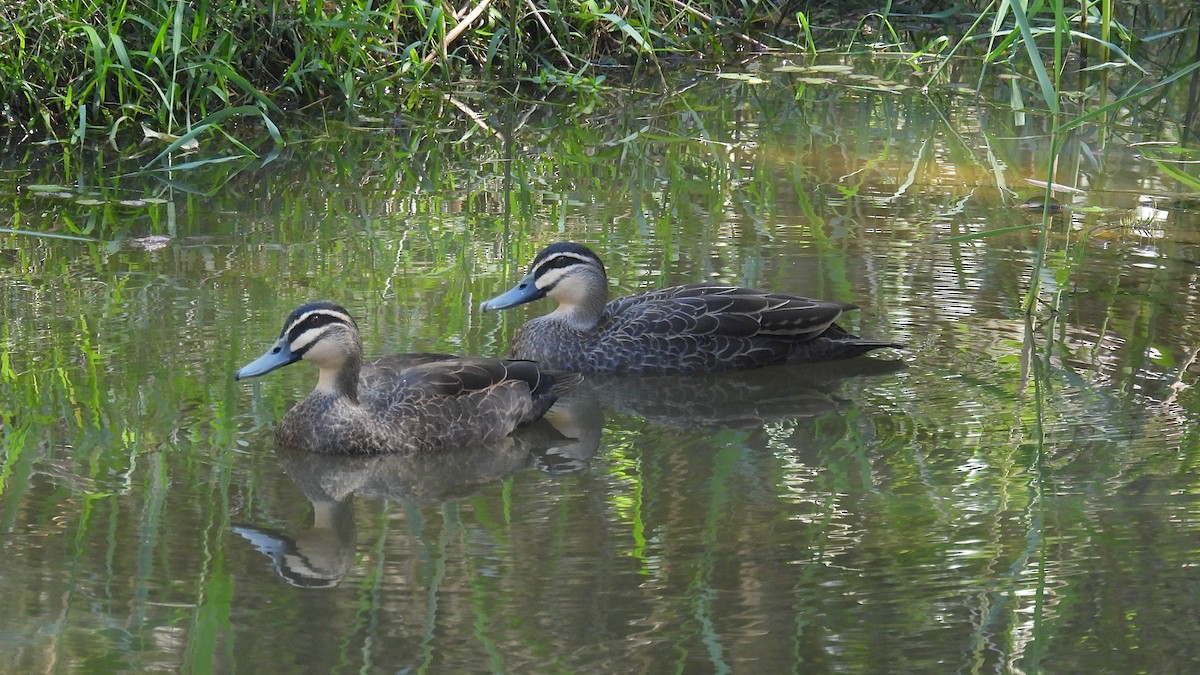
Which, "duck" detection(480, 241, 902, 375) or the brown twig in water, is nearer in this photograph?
"duck" detection(480, 241, 902, 375)

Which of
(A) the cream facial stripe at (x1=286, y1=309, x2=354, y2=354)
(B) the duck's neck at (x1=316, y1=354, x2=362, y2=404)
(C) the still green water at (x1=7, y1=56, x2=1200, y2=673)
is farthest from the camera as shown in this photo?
(B) the duck's neck at (x1=316, y1=354, x2=362, y2=404)

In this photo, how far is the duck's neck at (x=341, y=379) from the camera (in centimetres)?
709

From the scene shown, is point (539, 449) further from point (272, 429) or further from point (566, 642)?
point (566, 642)

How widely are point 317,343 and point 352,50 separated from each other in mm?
6336

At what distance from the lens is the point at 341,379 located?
23.4 feet

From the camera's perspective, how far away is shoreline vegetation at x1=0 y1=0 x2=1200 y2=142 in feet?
39.4

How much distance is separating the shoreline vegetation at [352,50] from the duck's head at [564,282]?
10.4 feet

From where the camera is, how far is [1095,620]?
5410mm

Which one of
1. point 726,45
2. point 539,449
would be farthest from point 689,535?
point 726,45

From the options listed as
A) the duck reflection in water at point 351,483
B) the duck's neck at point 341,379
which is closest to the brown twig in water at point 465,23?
the duck reflection in water at point 351,483

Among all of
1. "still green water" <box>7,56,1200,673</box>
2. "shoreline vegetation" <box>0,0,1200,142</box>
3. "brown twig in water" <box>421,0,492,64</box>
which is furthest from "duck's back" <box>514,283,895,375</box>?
"brown twig in water" <box>421,0,492,64</box>

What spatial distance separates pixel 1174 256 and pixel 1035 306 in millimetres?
1263

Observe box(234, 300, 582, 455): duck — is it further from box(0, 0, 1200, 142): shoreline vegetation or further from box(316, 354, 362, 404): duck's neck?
box(0, 0, 1200, 142): shoreline vegetation

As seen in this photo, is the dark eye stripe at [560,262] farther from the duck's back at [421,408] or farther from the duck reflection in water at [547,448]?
the duck's back at [421,408]
